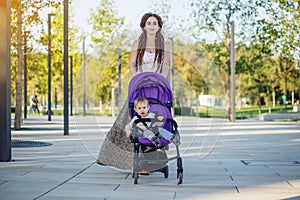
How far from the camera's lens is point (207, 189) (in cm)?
780

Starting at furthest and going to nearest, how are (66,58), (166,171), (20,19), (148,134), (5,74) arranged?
(20,19) → (66,58) → (5,74) → (166,171) → (148,134)

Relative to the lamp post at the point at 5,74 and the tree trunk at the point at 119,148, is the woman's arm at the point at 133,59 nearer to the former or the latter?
the tree trunk at the point at 119,148

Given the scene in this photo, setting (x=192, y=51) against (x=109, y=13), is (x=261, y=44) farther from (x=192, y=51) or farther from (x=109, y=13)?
(x=192, y=51)

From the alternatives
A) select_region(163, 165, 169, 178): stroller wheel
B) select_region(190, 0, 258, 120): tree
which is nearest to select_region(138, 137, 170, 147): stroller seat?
select_region(163, 165, 169, 178): stroller wheel

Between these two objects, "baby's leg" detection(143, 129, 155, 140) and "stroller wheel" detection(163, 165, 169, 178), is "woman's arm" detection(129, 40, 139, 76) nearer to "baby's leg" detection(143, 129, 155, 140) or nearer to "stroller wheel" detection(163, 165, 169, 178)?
"baby's leg" detection(143, 129, 155, 140)

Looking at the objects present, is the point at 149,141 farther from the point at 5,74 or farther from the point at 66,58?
the point at 66,58

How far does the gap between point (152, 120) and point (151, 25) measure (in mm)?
1701

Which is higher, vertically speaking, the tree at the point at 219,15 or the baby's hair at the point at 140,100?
the tree at the point at 219,15

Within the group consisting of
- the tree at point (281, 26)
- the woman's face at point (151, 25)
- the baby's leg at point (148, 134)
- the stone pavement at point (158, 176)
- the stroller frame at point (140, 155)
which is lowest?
the stone pavement at point (158, 176)

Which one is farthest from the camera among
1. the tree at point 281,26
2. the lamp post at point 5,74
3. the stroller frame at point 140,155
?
the tree at point 281,26

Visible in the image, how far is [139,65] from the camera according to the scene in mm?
9297

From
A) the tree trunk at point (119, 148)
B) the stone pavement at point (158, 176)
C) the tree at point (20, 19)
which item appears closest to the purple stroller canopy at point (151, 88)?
the tree trunk at point (119, 148)

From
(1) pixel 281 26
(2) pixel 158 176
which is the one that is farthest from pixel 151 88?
(1) pixel 281 26

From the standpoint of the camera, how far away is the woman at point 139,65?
30.4 feet
